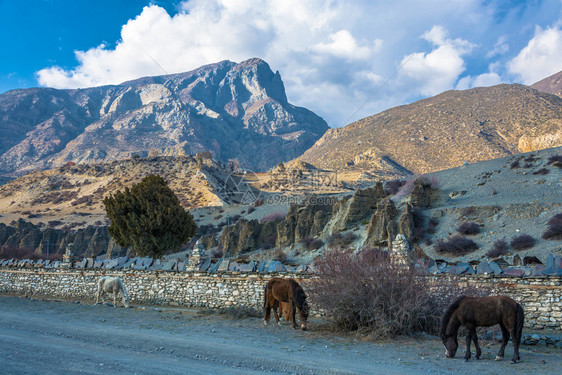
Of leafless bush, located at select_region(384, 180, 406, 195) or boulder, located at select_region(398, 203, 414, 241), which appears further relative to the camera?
leafless bush, located at select_region(384, 180, 406, 195)

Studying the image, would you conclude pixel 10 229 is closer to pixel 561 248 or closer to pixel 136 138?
pixel 561 248

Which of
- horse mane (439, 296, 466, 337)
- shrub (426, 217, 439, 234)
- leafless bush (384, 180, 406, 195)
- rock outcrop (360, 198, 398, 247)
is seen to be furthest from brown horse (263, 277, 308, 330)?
leafless bush (384, 180, 406, 195)

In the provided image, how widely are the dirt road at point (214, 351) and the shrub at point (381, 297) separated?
0.52m

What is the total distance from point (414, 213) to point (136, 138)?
156155 mm

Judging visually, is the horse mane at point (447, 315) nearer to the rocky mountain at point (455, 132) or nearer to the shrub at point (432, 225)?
the shrub at point (432, 225)

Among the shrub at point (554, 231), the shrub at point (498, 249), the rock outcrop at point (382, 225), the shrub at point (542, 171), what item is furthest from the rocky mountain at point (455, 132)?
the shrub at point (498, 249)

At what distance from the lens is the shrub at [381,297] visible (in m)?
10.6

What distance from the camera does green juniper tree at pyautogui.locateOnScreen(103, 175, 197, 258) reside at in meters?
29.8

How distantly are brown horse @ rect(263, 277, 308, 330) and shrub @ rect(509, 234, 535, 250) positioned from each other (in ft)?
61.6

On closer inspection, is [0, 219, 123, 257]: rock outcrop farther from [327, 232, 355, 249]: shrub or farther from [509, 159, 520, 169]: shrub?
[509, 159, 520, 169]: shrub

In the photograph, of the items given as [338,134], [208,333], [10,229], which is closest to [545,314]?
[208,333]

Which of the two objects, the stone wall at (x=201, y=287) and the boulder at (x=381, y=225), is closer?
the stone wall at (x=201, y=287)

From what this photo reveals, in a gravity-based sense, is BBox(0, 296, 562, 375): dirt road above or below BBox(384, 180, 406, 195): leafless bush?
below

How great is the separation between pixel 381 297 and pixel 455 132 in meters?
80.6
